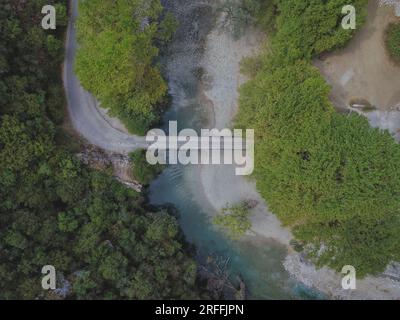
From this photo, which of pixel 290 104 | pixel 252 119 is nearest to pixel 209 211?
pixel 252 119

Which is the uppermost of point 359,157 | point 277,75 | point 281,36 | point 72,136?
point 281,36

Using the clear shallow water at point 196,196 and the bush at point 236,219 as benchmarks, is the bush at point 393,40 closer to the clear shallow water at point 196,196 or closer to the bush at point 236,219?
the clear shallow water at point 196,196

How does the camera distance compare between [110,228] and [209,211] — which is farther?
[209,211]

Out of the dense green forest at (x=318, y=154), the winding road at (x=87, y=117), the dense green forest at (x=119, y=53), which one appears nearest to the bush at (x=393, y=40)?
the dense green forest at (x=318, y=154)

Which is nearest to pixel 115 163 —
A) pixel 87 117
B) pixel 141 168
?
pixel 141 168

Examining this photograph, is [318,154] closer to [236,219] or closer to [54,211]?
[236,219]
